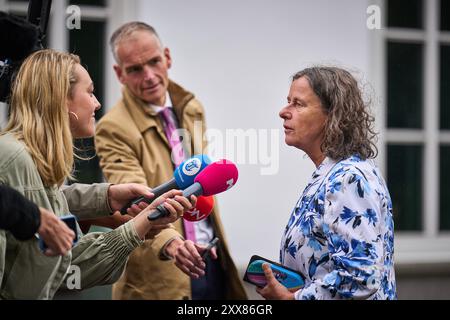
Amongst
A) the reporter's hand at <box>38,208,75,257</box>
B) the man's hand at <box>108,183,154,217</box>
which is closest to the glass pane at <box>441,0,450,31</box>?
the man's hand at <box>108,183,154,217</box>

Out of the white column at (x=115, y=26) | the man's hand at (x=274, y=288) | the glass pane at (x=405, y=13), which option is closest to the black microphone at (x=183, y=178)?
the man's hand at (x=274, y=288)

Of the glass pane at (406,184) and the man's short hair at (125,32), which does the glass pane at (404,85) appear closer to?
the glass pane at (406,184)

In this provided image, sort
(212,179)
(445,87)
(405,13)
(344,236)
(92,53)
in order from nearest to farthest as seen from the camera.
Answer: (344,236) < (212,179) < (92,53) < (405,13) < (445,87)

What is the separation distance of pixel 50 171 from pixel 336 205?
837mm

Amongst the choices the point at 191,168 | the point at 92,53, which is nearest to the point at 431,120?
the point at 92,53

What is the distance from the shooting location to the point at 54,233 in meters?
2.08

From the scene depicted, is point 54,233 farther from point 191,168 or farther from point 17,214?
point 191,168

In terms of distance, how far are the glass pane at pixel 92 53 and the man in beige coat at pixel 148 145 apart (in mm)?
1129

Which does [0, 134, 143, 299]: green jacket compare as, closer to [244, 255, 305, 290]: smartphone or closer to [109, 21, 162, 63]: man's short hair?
[244, 255, 305, 290]: smartphone

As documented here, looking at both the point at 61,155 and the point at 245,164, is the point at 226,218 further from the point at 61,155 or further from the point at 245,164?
the point at 61,155

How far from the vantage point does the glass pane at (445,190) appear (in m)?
5.89

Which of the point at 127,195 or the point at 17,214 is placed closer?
the point at 17,214

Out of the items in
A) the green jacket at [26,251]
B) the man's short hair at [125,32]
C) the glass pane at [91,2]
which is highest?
the glass pane at [91,2]

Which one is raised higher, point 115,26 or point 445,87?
point 115,26
